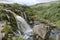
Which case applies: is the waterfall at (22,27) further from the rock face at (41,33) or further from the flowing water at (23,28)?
the rock face at (41,33)

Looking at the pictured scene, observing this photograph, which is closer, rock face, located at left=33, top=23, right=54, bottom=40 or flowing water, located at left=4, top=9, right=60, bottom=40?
rock face, located at left=33, top=23, right=54, bottom=40

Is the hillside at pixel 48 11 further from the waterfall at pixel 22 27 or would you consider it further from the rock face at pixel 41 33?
the rock face at pixel 41 33

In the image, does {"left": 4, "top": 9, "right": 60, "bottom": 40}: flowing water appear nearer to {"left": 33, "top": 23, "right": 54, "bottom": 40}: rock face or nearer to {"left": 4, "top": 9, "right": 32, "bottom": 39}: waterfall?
{"left": 4, "top": 9, "right": 32, "bottom": 39}: waterfall

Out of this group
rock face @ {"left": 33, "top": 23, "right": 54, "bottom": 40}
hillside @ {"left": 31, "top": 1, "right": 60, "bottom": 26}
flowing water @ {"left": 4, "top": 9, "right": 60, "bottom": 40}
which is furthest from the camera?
hillside @ {"left": 31, "top": 1, "right": 60, "bottom": 26}

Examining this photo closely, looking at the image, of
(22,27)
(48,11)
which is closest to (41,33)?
(22,27)

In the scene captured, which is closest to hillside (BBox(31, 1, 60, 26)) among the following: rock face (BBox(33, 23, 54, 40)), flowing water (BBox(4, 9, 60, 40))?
flowing water (BBox(4, 9, 60, 40))

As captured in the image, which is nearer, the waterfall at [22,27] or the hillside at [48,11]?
the waterfall at [22,27]

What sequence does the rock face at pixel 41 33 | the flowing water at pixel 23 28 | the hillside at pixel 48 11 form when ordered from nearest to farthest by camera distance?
the rock face at pixel 41 33
the flowing water at pixel 23 28
the hillside at pixel 48 11

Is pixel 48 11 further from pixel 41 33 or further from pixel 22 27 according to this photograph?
pixel 41 33

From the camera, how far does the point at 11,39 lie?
13.5 ft

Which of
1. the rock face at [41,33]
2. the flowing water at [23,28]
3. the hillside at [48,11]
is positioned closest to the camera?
the rock face at [41,33]

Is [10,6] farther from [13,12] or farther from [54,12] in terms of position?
[54,12]

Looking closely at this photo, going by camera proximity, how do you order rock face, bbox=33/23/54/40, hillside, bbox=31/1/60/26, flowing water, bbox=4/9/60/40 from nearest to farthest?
rock face, bbox=33/23/54/40, flowing water, bbox=4/9/60/40, hillside, bbox=31/1/60/26

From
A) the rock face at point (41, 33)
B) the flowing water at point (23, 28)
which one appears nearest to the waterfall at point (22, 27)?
the flowing water at point (23, 28)
